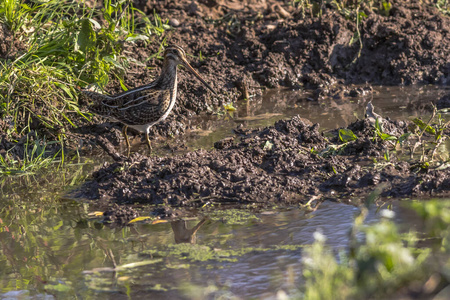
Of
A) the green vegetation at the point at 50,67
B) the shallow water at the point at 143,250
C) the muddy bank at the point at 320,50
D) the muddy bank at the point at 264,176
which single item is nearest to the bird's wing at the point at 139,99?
the green vegetation at the point at 50,67

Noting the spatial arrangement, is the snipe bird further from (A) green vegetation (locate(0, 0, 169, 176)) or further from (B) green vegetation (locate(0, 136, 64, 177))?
(B) green vegetation (locate(0, 136, 64, 177))

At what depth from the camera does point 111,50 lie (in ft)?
23.5

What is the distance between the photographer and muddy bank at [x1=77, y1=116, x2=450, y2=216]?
4.90m

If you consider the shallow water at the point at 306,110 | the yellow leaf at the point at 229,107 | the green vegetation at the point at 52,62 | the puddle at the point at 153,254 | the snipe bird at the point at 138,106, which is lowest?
the puddle at the point at 153,254

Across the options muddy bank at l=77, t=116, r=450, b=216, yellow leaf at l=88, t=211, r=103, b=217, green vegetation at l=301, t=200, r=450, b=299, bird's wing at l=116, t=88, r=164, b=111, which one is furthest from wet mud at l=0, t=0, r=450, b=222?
green vegetation at l=301, t=200, r=450, b=299

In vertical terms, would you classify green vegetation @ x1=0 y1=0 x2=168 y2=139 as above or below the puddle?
above

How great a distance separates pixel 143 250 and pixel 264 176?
1.52m

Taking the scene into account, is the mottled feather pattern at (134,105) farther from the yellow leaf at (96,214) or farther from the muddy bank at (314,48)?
the yellow leaf at (96,214)

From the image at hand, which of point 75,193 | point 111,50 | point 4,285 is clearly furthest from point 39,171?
point 4,285

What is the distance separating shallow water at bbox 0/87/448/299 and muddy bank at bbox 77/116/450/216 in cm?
27

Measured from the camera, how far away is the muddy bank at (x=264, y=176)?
4.90 m

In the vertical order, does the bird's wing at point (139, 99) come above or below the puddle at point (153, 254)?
above

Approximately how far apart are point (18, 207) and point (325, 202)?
105 inches

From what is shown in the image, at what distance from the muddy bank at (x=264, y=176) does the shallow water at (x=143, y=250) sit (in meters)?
0.27
